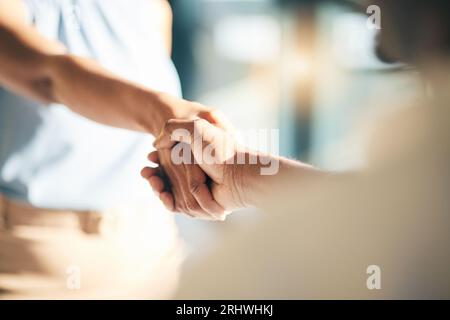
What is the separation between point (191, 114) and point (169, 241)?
269 mm

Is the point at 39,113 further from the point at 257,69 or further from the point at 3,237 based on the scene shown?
the point at 257,69

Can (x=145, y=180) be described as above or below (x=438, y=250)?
above

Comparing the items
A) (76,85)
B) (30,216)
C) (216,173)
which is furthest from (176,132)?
(30,216)

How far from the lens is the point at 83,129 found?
1.12 m

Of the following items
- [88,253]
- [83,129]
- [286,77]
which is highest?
[286,77]

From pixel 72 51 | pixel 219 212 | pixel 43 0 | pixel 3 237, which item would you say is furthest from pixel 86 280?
pixel 43 0

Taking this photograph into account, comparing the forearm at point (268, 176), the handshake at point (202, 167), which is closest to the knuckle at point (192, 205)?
the handshake at point (202, 167)

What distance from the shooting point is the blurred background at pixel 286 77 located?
44.4 inches

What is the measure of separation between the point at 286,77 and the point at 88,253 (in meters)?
0.55

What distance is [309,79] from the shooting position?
45.0 inches

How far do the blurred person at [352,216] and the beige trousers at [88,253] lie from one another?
0.25 feet

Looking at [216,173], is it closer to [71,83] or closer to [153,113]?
[153,113]

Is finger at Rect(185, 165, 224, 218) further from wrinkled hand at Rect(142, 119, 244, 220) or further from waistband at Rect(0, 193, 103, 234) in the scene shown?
waistband at Rect(0, 193, 103, 234)

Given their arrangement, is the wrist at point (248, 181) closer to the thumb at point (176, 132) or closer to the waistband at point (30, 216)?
the thumb at point (176, 132)
